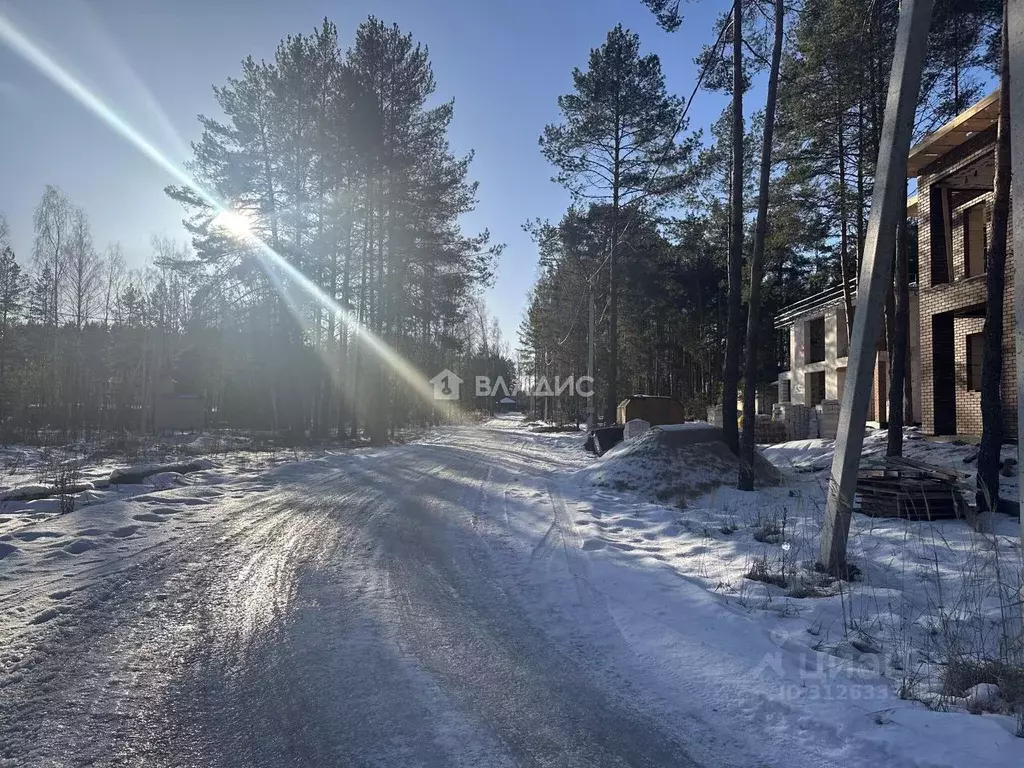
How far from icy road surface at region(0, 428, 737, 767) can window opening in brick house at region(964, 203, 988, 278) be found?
14.3m

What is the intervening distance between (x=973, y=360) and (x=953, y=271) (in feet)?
7.50

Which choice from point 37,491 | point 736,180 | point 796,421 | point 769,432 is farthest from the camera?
point 769,432

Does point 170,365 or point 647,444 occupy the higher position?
point 170,365

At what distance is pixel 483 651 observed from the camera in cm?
378

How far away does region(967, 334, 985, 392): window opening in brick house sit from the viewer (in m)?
15.0

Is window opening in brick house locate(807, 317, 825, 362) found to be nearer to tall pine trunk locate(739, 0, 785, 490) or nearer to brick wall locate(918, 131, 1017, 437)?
brick wall locate(918, 131, 1017, 437)

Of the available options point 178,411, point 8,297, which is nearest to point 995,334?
point 178,411

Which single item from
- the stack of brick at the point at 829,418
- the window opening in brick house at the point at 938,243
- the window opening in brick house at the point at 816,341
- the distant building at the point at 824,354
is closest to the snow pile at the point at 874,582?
the window opening in brick house at the point at 938,243

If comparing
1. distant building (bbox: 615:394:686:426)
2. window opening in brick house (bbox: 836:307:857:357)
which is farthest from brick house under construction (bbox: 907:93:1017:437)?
window opening in brick house (bbox: 836:307:857:357)

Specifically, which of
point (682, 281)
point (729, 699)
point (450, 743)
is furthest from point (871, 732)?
point (682, 281)

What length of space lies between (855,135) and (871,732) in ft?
60.5

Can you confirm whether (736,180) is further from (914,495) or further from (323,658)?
(323,658)

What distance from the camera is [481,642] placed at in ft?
12.9

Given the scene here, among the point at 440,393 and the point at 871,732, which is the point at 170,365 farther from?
the point at 871,732
